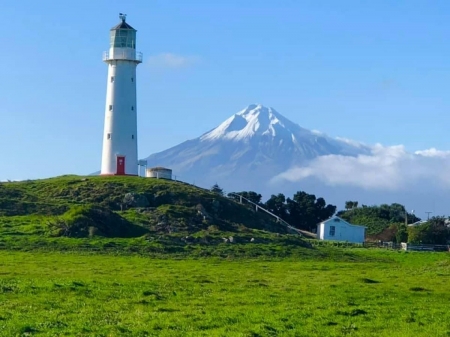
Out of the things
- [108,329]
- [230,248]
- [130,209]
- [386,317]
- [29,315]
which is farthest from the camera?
[130,209]

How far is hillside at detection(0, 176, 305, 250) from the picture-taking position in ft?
181

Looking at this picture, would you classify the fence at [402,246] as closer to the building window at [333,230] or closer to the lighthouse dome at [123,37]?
the building window at [333,230]

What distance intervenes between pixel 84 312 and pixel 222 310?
11.7 ft

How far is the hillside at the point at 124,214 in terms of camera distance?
55.3 meters

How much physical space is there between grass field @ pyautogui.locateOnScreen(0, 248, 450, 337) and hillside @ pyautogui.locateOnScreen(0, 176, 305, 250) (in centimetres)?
1504

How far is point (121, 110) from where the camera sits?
81.8 meters

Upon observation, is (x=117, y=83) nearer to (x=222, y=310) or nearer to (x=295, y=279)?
(x=295, y=279)

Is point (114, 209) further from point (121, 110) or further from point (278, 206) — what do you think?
point (278, 206)

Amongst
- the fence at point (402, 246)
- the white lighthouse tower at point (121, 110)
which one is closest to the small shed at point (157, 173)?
the white lighthouse tower at point (121, 110)

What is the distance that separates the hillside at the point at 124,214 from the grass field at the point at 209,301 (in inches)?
592

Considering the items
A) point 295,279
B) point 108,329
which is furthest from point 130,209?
point 108,329

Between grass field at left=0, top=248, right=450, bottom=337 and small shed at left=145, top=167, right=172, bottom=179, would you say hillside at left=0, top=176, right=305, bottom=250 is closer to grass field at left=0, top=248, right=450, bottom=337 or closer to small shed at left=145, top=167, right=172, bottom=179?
small shed at left=145, top=167, right=172, bottom=179

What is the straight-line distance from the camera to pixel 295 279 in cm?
3494

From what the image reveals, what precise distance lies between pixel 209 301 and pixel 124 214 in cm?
4107
